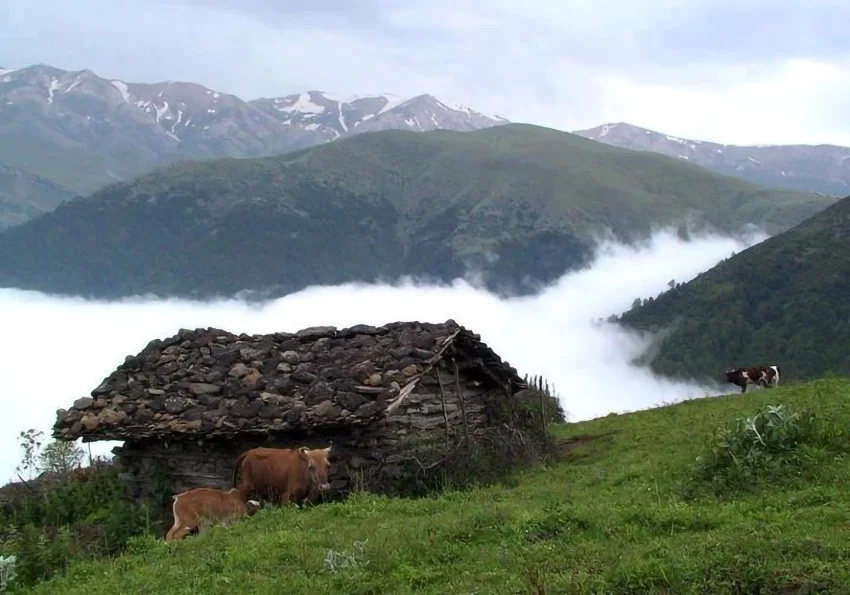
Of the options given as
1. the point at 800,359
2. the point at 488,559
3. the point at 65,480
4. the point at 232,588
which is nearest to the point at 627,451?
the point at 488,559

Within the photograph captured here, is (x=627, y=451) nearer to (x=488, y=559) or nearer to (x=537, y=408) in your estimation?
(x=537, y=408)

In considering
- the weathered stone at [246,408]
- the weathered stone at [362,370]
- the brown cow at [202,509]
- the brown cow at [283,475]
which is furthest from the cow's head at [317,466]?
the weathered stone at [362,370]

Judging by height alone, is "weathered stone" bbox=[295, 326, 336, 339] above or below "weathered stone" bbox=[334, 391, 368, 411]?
above

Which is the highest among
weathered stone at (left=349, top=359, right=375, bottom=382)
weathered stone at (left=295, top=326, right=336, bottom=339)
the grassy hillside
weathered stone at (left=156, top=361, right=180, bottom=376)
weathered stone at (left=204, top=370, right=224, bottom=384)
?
weathered stone at (left=295, top=326, right=336, bottom=339)

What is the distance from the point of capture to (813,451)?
11.1 metres

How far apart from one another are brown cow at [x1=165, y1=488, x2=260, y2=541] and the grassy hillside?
31.7 inches

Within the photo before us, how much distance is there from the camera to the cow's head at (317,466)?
14039 millimetres

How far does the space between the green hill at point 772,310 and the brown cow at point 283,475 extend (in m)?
69.5

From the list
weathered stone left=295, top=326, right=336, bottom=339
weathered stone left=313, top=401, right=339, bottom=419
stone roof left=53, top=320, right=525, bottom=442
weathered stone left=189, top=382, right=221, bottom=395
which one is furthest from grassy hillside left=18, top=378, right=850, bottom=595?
weathered stone left=295, top=326, right=336, bottom=339

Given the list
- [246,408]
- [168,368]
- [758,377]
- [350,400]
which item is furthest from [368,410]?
[758,377]

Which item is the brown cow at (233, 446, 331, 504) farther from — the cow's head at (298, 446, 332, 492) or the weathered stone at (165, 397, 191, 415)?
the weathered stone at (165, 397, 191, 415)

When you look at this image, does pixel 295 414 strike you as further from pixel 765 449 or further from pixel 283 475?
pixel 765 449

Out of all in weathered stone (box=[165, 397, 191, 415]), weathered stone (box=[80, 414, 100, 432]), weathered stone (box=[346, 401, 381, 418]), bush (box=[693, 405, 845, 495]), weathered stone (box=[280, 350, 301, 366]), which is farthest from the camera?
weathered stone (box=[280, 350, 301, 366])

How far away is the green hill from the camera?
85.1 meters
